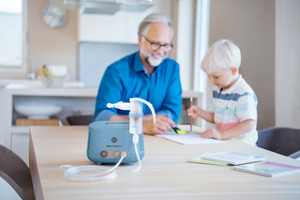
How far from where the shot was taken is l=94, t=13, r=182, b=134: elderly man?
2184mm

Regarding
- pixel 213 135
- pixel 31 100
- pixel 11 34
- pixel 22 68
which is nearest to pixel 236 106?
pixel 213 135

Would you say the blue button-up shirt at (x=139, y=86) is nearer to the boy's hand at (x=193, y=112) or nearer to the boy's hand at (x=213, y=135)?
the boy's hand at (x=193, y=112)

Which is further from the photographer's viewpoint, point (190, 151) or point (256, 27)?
point (256, 27)

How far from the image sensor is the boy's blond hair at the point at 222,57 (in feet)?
6.84

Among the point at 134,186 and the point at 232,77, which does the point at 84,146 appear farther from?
the point at 232,77

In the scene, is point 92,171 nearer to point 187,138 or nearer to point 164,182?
point 164,182

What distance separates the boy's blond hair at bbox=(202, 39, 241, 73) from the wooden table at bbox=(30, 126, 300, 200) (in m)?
0.77

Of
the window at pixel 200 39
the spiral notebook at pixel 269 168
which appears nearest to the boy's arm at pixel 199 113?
the spiral notebook at pixel 269 168

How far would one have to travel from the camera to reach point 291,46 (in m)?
2.64

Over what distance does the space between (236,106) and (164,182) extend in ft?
3.84

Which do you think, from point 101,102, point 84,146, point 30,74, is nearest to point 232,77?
point 101,102

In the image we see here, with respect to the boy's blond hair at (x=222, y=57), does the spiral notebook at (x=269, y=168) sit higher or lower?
lower

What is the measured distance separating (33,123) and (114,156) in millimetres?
2190

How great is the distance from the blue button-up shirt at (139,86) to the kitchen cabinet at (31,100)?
2.20ft
